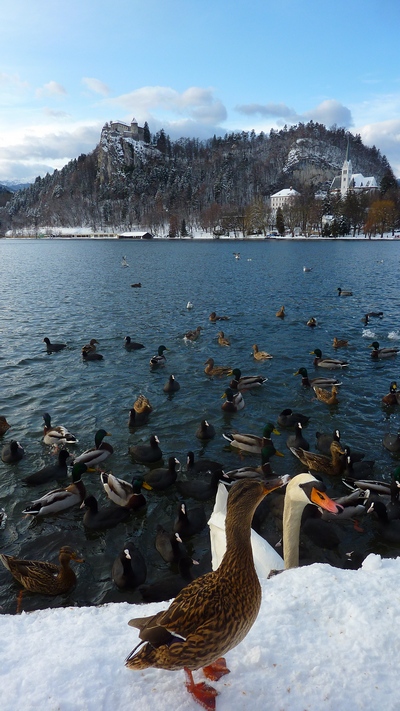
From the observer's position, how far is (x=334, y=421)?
13.0 m

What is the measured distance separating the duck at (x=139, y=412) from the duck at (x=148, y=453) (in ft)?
5.81

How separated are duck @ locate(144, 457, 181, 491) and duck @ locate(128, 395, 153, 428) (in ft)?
9.77

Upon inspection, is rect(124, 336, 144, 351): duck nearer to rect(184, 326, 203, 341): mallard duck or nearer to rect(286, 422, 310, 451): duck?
rect(184, 326, 203, 341): mallard duck

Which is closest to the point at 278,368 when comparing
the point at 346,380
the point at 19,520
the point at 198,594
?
the point at 346,380

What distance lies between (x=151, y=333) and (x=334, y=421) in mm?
13327

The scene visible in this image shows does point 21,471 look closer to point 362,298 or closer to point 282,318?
point 282,318

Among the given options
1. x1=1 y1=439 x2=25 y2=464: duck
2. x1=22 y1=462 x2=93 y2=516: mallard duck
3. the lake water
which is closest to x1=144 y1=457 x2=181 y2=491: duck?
the lake water

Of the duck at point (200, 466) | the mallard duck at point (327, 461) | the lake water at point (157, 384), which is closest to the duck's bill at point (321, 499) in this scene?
the lake water at point (157, 384)

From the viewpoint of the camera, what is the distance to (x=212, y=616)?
2.66m

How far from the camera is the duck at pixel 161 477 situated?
31.8 feet

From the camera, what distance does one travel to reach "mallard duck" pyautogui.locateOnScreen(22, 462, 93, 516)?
8758mm

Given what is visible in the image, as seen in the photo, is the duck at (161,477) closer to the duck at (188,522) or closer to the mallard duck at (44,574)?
the duck at (188,522)

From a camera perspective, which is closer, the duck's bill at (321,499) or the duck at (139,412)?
the duck's bill at (321,499)

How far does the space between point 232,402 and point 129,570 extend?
7.56 m
